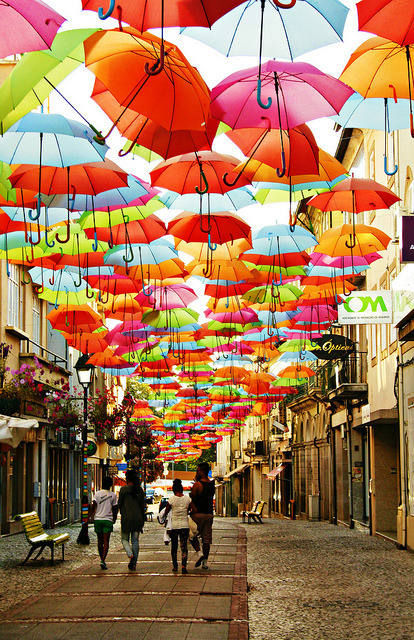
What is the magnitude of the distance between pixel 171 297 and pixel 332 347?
30.2 ft

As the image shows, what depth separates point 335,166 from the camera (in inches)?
460

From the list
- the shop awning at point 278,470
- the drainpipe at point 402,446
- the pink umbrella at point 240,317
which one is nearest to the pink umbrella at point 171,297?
the pink umbrella at point 240,317

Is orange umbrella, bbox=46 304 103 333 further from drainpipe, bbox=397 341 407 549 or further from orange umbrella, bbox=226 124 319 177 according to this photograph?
orange umbrella, bbox=226 124 319 177

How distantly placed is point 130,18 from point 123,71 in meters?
1.35

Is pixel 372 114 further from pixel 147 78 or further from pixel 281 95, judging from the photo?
pixel 147 78

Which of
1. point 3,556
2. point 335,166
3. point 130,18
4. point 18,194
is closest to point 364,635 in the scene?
point 335,166

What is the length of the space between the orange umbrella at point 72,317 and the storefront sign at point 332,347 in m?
9.07

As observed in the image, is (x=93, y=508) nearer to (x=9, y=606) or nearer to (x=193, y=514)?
(x=193, y=514)

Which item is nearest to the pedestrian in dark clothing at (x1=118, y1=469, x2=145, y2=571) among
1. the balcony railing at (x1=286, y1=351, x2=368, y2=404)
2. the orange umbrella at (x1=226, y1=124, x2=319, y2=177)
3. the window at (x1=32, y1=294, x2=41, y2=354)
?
the orange umbrella at (x1=226, y1=124, x2=319, y2=177)

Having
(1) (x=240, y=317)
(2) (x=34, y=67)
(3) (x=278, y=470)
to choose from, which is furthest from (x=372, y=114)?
(3) (x=278, y=470)

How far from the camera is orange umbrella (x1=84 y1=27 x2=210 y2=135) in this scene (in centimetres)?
883

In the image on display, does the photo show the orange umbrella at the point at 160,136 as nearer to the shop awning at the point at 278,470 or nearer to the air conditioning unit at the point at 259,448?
the shop awning at the point at 278,470

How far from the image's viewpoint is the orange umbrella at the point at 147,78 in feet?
29.0

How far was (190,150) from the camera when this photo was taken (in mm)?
10312
